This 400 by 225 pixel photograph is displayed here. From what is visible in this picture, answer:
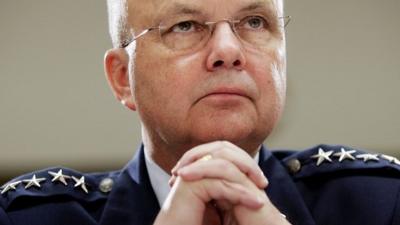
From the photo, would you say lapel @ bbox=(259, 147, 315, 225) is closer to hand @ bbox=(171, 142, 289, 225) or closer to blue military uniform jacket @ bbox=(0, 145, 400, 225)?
blue military uniform jacket @ bbox=(0, 145, 400, 225)

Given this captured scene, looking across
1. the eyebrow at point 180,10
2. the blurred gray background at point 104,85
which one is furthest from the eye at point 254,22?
the blurred gray background at point 104,85

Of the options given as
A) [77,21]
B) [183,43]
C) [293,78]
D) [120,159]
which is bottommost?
[120,159]

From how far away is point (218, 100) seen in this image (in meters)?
2.27

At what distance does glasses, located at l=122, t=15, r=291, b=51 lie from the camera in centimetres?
235

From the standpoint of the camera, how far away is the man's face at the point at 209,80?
2.28 meters

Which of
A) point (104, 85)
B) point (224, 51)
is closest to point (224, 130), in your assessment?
point (224, 51)

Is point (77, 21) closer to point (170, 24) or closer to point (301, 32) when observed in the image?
point (301, 32)

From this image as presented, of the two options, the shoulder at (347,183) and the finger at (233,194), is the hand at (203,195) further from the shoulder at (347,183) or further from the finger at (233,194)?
the shoulder at (347,183)

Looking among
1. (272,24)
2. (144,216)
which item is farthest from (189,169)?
(272,24)

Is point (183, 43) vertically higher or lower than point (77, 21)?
higher

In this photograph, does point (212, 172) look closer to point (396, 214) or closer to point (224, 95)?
point (224, 95)

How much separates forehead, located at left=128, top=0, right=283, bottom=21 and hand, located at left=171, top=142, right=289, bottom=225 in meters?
0.39

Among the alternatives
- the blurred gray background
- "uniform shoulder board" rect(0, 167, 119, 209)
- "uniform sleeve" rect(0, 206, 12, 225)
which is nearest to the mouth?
"uniform shoulder board" rect(0, 167, 119, 209)

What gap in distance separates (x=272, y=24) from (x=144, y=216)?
627 mm
